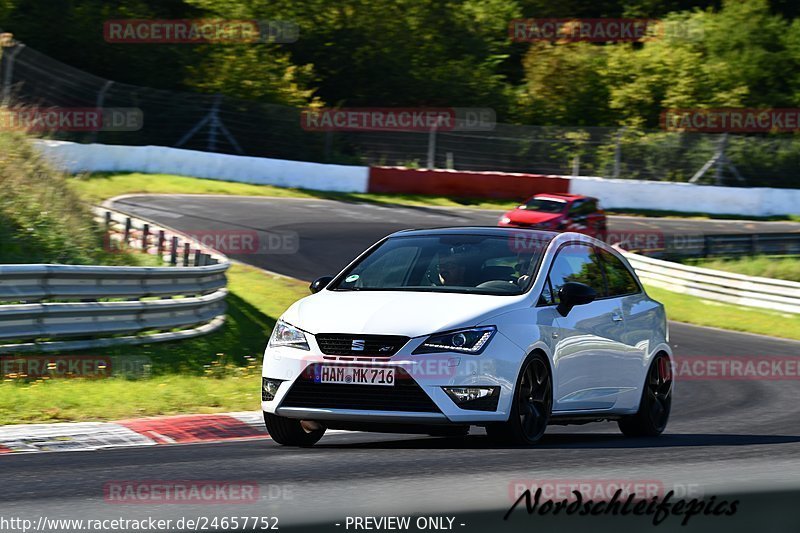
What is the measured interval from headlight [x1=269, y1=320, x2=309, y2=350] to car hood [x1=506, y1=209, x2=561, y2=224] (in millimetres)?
21178

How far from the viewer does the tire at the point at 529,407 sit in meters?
7.61

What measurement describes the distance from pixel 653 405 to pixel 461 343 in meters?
2.95

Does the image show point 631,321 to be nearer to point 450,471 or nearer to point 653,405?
point 653,405

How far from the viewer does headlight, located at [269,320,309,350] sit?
766 cm

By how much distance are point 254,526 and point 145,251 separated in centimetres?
1523

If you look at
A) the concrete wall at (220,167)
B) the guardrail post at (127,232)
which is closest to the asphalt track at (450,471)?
the guardrail post at (127,232)

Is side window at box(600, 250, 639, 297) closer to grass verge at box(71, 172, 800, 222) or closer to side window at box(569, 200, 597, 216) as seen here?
side window at box(569, 200, 597, 216)

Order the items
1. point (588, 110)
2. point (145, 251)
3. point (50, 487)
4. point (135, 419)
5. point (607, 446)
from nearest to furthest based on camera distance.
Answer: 1. point (50, 487)
2. point (607, 446)
3. point (135, 419)
4. point (145, 251)
5. point (588, 110)

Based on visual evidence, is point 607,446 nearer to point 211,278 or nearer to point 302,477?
point 302,477

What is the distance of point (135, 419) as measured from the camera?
991 centimetres

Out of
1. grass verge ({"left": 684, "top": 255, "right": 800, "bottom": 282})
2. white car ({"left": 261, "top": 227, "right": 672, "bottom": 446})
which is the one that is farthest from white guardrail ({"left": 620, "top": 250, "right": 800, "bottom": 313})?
white car ({"left": 261, "top": 227, "right": 672, "bottom": 446})

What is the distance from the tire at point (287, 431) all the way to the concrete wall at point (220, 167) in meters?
25.9

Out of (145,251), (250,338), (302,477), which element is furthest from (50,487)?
(145,251)

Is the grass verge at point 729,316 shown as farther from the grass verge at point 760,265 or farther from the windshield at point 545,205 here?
the windshield at point 545,205
